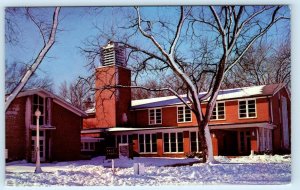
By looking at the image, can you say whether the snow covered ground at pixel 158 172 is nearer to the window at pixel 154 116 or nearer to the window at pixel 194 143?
the window at pixel 194 143

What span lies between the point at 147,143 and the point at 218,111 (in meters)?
1.55

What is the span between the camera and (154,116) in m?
11.0

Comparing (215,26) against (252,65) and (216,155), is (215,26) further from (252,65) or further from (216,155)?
(216,155)

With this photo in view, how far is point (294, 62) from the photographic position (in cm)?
1008

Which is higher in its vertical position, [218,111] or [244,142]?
[218,111]

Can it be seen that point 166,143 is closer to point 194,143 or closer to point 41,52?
point 194,143

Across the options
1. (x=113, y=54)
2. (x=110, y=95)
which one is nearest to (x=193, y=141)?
(x=110, y=95)

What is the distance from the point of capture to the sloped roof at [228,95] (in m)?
10.6

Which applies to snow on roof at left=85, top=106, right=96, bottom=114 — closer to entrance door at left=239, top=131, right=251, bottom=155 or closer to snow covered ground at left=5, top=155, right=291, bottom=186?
snow covered ground at left=5, top=155, right=291, bottom=186

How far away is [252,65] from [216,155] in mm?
1929

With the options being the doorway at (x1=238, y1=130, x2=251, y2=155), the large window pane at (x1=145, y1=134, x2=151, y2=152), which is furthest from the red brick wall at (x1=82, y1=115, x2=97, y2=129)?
the doorway at (x1=238, y1=130, x2=251, y2=155)

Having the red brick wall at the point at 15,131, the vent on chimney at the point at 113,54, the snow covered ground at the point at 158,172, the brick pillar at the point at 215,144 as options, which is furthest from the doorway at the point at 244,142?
the red brick wall at the point at 15,131

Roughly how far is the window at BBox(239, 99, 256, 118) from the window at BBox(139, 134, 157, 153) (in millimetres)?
1799

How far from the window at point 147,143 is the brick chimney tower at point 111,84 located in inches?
24.5
